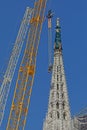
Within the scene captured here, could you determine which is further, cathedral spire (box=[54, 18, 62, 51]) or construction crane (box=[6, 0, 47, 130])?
cathedral spire (box=[54, 18, 62, 51])

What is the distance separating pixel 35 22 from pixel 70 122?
1257 inches

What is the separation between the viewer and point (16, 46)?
109 metres

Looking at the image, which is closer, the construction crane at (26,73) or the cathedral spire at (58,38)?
the construction crane at (26,73)

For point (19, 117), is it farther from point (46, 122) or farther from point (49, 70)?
point (49, 70)

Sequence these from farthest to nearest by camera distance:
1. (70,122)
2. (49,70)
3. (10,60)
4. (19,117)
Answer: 1. (49,70)
2. (70,122)
3. (10,60)
4. (19,117)

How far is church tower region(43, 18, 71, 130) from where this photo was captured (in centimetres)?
12719

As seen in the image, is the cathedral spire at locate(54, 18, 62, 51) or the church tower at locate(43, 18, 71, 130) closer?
the church tower at locate(43, 18, 71, 130)

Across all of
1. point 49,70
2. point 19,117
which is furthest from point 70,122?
point 19,117

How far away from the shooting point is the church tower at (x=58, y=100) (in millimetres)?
127188

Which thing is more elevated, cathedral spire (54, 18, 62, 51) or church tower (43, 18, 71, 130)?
cathedral spire (54, 18, 62, 51)

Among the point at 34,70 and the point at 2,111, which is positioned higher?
the point at 34,70

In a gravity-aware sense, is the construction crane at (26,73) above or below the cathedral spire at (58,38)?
below

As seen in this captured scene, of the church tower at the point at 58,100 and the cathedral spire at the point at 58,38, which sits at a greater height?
the cathedral spire at the point at 58,38

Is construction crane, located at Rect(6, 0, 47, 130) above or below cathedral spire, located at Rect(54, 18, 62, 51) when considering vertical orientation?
below
